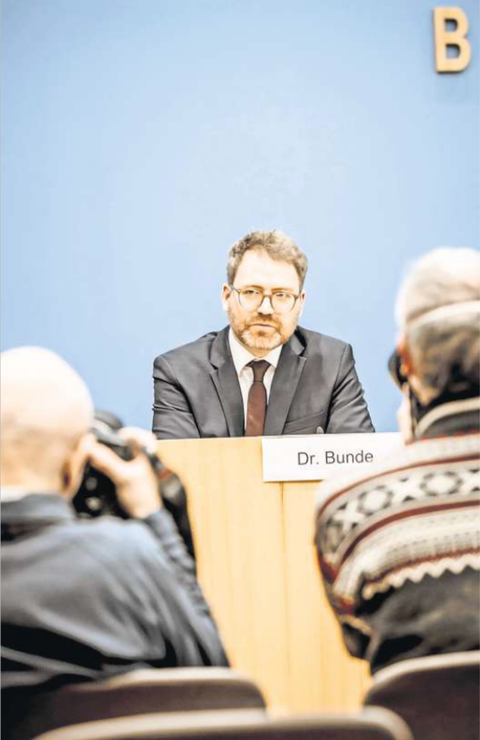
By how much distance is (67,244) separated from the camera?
397 cm

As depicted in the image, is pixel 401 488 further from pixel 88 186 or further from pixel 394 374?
pixel 88 186

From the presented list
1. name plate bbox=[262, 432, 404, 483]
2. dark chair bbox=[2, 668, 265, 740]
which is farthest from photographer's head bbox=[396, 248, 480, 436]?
name plate bbox=[262, 432, 404, 483]

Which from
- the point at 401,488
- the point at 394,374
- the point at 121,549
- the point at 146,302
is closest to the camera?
the point at 121,549

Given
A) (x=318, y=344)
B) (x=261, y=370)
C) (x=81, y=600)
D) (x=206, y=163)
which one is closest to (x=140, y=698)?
(x=81, y=600)

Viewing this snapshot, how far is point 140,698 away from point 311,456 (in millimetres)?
1089

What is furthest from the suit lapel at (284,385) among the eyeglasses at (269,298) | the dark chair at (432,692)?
the dark chair at (432,692)

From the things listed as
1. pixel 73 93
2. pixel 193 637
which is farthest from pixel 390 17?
pixel 193 637

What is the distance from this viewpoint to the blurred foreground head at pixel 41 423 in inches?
54.6

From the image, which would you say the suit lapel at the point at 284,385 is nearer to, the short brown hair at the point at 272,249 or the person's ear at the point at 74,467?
the short brown hair at the point at 272,249

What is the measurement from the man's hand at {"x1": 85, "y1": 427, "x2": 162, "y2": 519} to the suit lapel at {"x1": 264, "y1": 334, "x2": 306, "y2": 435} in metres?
1.45

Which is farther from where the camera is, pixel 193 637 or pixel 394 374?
pixel 394 374

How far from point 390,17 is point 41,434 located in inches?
126

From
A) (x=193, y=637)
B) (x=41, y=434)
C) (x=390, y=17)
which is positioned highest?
(x=390, y=17)

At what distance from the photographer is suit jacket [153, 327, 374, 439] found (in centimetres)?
301
